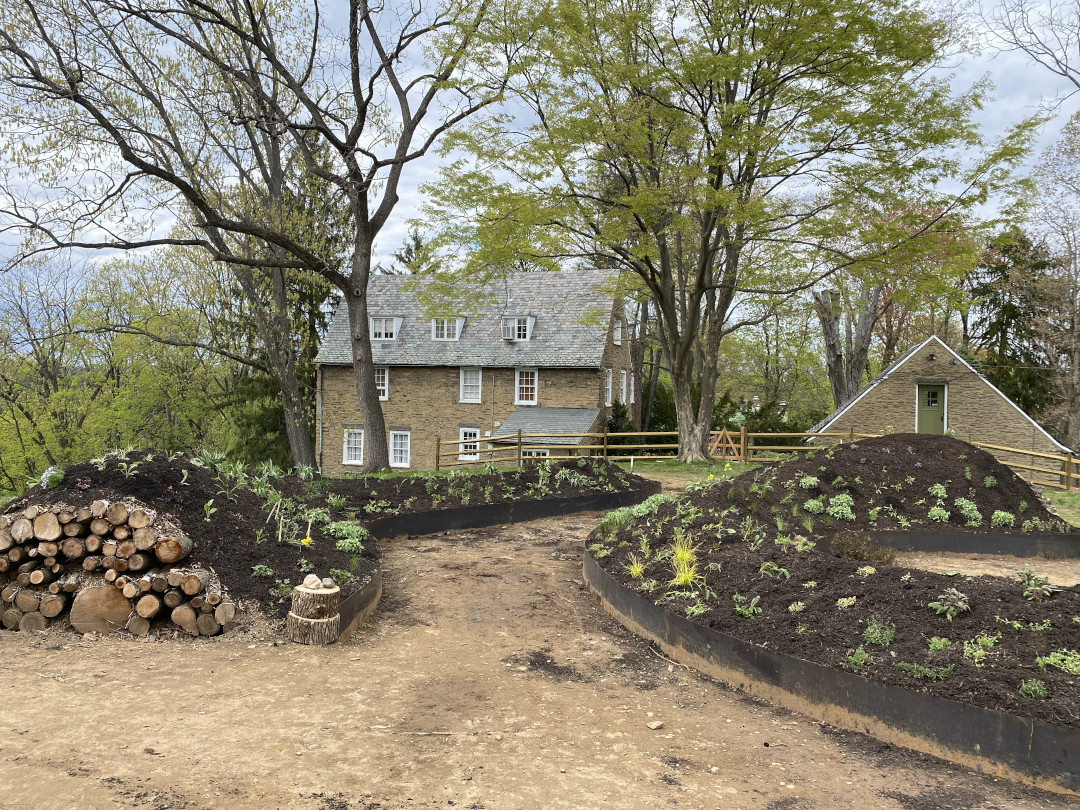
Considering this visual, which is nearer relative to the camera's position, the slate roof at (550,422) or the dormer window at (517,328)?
the slate roof at (550,422)

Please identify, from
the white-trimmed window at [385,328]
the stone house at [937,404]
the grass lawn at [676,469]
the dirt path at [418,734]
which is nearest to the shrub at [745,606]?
the dirt path at [418,734]

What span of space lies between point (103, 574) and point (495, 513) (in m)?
6.53

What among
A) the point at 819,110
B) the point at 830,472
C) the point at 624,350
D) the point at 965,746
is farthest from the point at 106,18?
the point at 624,350

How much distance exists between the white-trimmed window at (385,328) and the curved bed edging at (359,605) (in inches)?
1029

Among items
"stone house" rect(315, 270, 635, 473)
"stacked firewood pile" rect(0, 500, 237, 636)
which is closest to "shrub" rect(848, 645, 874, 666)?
"stacked firewood pile" rect(0, 500, 237, 636)

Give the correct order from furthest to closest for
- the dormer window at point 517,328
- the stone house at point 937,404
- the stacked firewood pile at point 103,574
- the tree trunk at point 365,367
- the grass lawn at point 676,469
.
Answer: the dormer window at point 517,328
the stone house at point 937,404
the grass lawn at point 676,469
the tree trunk at point 365,367
the stacked firewood pile at point 103,574

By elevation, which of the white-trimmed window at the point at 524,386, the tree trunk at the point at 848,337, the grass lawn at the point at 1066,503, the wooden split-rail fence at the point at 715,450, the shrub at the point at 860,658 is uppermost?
the tree trunk at the point at 848,337

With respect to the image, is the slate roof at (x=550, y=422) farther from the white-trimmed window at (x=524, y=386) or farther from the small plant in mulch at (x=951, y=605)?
the small plant in mulch at (x=951, y=605)

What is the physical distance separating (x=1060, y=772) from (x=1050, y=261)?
105 ft

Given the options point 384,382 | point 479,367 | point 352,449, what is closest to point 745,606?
point 479,367

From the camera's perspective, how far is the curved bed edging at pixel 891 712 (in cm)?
398

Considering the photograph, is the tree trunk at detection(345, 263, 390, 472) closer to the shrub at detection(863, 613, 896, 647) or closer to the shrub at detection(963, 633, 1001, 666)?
the shrub at detection(863, 613, 896, 647)

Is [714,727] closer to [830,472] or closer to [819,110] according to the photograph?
[830,472]

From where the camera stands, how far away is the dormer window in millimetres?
30969
